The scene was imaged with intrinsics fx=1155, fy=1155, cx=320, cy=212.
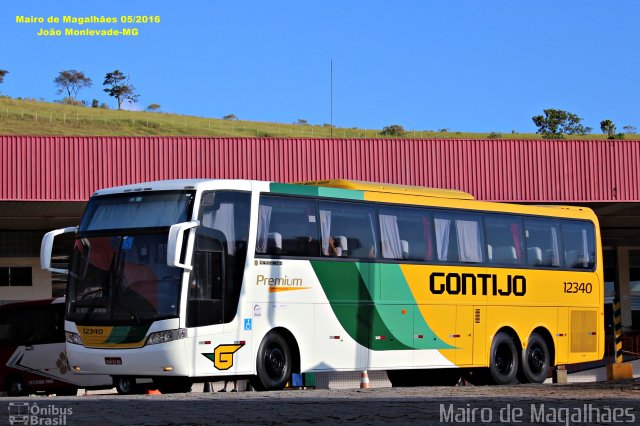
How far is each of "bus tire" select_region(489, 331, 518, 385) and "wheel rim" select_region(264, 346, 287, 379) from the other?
18.2ft

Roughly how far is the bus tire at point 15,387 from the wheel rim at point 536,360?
1230cm

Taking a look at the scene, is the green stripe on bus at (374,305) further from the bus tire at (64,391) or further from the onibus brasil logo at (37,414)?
the bus tire at (64,391)

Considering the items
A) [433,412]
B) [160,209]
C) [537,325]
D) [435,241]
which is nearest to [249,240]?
[160,209]

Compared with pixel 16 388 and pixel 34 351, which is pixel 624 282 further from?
pixel 16 388

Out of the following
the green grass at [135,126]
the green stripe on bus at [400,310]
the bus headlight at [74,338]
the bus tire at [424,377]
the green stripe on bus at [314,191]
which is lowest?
the bus tire at [424,377]

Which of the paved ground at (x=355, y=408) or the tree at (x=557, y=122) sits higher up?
the tree at (x=557, y=122)

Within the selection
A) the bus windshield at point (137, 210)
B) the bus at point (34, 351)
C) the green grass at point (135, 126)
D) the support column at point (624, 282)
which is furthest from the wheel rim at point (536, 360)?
the green grass at point (135, 126)

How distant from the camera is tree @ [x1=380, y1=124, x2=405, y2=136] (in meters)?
101

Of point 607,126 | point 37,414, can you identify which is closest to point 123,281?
point 37,414

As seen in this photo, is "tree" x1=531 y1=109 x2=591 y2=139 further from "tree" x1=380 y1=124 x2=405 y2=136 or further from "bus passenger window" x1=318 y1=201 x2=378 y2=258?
"bus passenger window" x1=318 y1=201 x2=378 y2=258

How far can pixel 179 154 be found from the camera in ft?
98.2

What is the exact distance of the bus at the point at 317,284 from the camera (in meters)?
16.1

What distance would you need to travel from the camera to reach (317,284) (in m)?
17.9

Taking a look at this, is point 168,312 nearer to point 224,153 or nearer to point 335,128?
point 224,153
